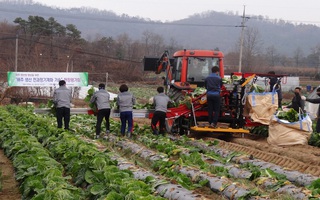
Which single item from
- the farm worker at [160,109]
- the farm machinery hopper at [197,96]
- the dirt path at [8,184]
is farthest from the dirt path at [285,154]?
the dirt path at [8,184]

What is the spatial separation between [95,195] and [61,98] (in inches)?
304

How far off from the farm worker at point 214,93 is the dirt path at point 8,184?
5.47 m

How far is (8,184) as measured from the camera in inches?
368

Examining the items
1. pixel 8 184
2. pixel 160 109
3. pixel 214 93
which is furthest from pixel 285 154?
pixel 8 184

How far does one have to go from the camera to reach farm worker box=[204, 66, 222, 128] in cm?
1384

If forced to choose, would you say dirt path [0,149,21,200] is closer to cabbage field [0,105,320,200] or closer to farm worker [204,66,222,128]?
cabbage field [0,105,320,200]

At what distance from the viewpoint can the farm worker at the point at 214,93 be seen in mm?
13836

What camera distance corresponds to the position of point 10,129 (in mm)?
14125

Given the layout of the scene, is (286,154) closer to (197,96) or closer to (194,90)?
(197,96)

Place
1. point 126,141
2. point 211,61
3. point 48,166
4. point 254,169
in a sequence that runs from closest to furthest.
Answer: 1. point 48,166
2. point 254,169
3. point 126,141
4. point 211,61

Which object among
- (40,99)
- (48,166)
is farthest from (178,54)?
(40,99)

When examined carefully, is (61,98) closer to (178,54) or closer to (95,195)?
(178,54)

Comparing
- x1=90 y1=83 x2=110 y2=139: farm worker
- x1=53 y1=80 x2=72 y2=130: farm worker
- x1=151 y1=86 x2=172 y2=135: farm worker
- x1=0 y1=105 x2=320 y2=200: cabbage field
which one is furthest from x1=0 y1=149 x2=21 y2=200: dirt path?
x1=151 y1=86 x2=172 y2=135: farm worker

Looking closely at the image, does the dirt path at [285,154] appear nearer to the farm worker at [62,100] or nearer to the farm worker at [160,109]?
the farm worker at [160,109]
